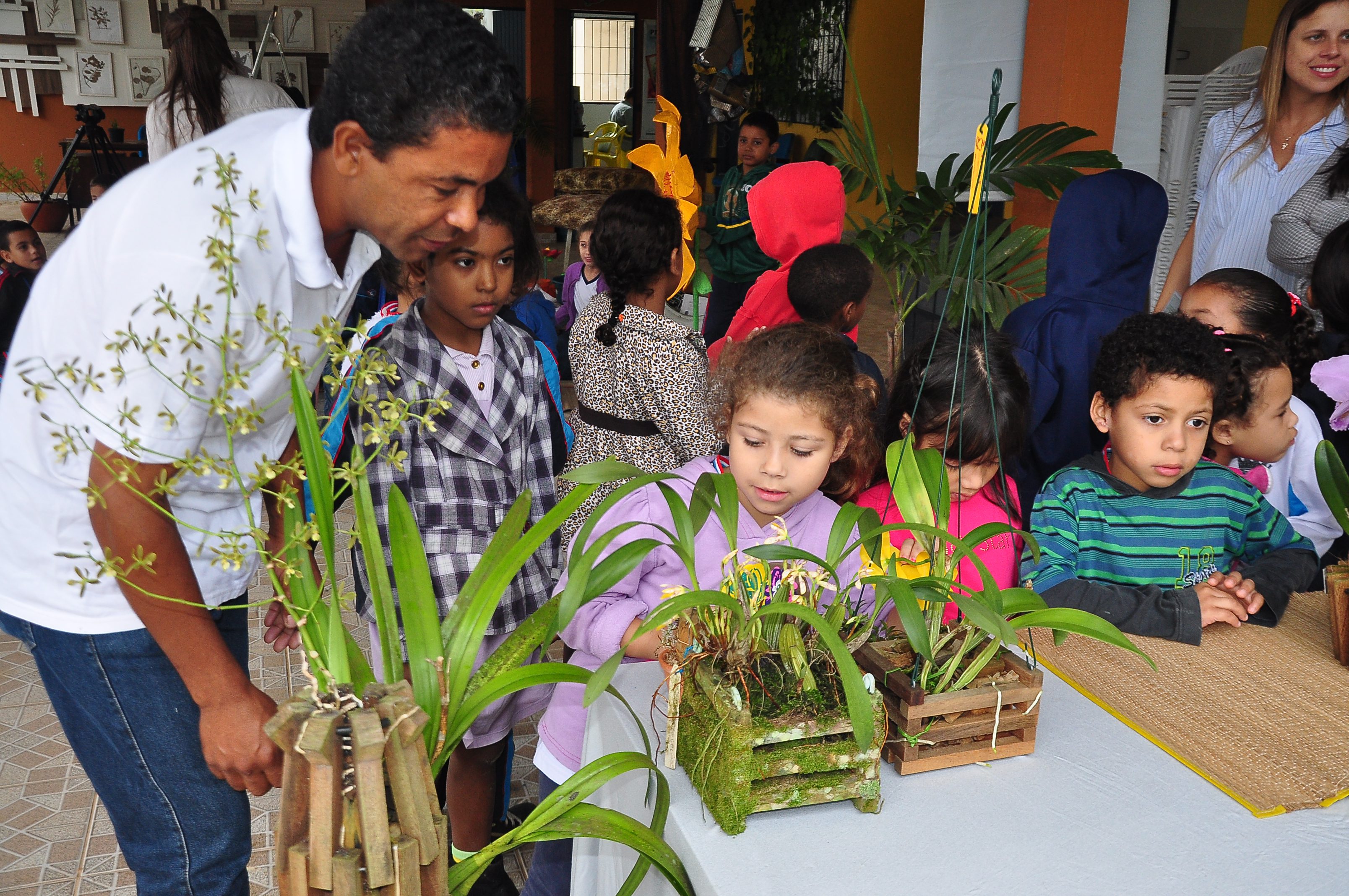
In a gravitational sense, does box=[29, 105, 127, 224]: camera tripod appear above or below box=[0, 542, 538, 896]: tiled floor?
above

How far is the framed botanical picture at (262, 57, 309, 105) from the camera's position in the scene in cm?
1065

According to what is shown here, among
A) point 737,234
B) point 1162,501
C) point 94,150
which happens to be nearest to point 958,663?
point 1162,501

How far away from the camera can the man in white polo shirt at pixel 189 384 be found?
2.97 ft

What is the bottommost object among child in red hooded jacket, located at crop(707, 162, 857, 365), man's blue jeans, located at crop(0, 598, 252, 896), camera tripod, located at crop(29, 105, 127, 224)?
man's blue jeans, located at crop(0, 598, 252, 896)

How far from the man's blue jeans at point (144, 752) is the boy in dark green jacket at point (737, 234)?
148 inches

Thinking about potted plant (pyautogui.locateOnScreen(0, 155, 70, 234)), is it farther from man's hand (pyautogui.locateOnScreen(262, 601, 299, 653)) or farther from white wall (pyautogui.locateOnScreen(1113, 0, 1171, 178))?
man's hand (pyautogui.locateOnScreen(262, 601, 299, 653))

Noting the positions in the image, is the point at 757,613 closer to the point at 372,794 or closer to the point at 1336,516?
the point at 372,794

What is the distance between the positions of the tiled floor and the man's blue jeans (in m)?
0.78

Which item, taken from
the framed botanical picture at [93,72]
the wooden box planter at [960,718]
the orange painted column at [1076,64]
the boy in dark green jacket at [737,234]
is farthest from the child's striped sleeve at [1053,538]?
the framed botanical picture at [93,72]

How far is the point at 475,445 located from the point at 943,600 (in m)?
0.90

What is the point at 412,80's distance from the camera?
0.95 metres

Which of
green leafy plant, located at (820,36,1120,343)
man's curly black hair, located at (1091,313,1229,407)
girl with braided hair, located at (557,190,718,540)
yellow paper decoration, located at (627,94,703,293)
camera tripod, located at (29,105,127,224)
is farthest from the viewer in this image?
camera tripod, located at (29,105,127,224)

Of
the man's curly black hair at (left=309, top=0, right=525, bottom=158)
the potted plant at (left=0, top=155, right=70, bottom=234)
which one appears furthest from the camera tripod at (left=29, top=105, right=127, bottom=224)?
the man's curly black hair at (left=309, top=0, right=525, bottom=158)

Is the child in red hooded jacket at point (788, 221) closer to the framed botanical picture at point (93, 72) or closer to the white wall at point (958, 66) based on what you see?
the white wall at point (958, 66)
